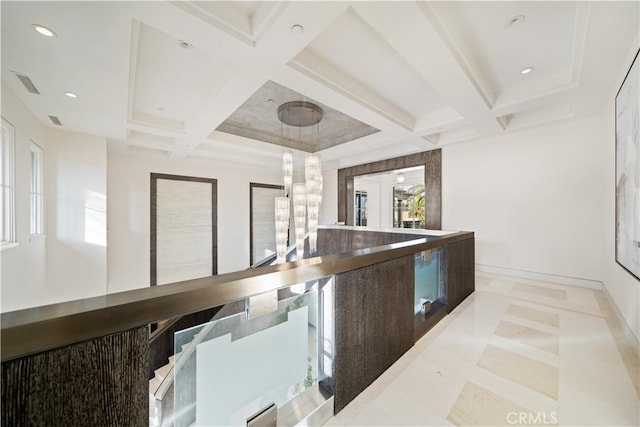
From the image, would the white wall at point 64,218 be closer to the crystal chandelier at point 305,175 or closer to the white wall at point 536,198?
the crystal chandelier at point 305,175

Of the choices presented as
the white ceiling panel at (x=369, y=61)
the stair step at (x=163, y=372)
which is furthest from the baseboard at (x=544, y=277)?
the stair step at (x=163, y=372)

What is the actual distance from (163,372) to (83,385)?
15.4 inches

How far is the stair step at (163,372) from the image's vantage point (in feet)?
3.24

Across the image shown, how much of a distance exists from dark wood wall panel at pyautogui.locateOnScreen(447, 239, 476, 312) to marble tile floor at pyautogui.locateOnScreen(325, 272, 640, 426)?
0.85ft

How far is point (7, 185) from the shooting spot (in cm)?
256

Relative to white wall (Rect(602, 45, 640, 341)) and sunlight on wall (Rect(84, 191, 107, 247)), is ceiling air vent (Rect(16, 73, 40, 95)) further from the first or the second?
white wall (Rect(602, 45, 640, 341))

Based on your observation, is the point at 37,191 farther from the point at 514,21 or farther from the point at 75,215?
the point at 514,21

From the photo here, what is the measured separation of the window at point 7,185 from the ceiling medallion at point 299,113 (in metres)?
3.22

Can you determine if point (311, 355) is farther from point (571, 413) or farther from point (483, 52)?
point (483, 52)

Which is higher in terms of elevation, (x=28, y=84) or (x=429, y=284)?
(x=28, y=84)

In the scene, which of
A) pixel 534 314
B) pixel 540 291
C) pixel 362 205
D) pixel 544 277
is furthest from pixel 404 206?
pixel 534 314

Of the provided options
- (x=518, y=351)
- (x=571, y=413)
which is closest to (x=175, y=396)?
(x=571, y=413)

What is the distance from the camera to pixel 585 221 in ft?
12.1

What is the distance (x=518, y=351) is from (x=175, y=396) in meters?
2.58
